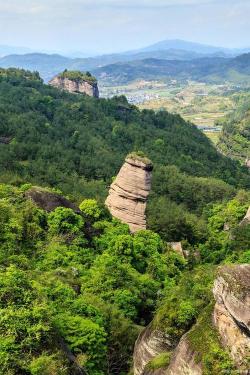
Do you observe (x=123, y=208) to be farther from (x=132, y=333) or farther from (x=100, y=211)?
(x=132, y=333)

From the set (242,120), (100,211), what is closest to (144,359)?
(100,211)

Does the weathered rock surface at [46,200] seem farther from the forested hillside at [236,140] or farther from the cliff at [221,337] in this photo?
the forested hillside at [236,140]

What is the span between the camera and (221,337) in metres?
21.2

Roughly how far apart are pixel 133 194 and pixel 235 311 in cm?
3250

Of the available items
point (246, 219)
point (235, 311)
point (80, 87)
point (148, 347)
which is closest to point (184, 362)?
point (235, 311)

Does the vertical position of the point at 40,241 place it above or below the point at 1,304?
below

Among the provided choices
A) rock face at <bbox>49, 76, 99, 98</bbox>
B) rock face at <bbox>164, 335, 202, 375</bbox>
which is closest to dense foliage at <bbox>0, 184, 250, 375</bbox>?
rock face at <bbox>164, 335, 202, 375</bbox>

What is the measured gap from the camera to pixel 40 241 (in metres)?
37.4

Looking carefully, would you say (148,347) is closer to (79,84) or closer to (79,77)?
(79,84)

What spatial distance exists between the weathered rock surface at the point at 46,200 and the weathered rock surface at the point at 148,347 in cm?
1826

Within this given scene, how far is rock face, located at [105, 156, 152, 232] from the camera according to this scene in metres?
51.8

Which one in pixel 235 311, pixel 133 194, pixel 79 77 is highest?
pixel 79 77

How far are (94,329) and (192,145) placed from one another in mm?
98806

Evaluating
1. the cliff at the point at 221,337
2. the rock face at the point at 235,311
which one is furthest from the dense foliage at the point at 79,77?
the rock face at the point at 235,311
